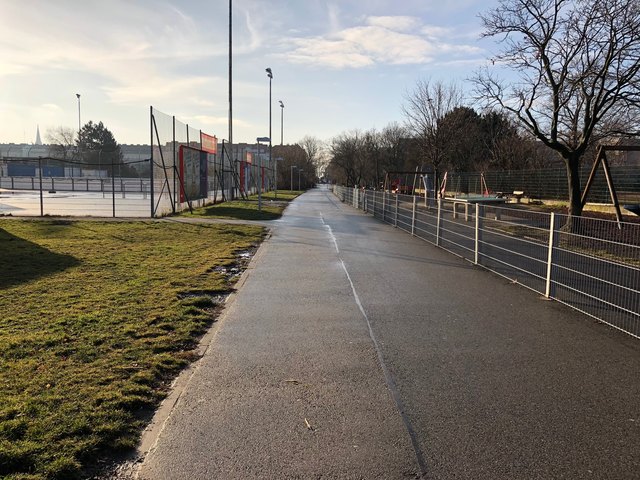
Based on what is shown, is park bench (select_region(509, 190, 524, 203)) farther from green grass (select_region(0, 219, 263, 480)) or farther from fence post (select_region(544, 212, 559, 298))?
fence post (select_region(544, 212, 559, 298))

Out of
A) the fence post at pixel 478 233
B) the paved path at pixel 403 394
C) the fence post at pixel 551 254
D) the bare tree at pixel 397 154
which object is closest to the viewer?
the paved path at pixel 403 394

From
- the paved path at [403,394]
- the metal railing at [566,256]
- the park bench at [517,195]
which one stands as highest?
the park bench at [517,195]

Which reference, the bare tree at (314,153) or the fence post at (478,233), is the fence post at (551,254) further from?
the bare tree at (314,153)

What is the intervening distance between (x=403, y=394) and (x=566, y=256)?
462 cm

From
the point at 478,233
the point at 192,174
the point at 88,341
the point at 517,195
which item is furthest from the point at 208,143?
the point at 88,341

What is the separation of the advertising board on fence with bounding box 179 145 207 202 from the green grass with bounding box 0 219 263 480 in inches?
525

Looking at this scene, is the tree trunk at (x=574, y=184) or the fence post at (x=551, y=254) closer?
the fence post at (x=551, y=254)

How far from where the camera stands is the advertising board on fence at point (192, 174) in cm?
2572

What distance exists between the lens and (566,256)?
7836mm

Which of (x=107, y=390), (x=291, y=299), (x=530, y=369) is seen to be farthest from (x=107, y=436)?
(x=291, y=299)

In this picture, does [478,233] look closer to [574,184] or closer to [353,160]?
[574,184]

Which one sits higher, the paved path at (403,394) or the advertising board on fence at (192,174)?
the advertising board on fence at (192,174)

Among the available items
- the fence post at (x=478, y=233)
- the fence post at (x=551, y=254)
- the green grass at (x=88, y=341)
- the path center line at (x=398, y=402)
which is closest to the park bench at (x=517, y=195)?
the fence post at (x=478, y=233)

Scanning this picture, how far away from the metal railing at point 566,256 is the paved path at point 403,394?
368 mm
